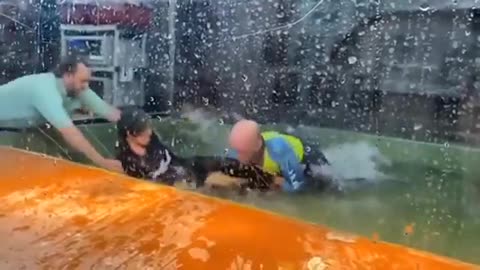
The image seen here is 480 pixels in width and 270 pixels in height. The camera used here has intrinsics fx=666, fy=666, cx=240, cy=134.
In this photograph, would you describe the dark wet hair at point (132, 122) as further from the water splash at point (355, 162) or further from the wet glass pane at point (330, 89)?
the water splash at point (355, 162)

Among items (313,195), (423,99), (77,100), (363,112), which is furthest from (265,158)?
(77,100)

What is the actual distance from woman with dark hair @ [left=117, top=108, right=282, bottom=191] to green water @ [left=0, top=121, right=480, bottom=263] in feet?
0.32

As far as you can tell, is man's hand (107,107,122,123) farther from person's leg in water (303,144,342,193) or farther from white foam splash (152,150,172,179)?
person's leg in water (303,144,342,193)

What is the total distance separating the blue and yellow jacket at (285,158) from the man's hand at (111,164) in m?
0.40

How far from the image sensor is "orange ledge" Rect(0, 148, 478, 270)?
111 cm

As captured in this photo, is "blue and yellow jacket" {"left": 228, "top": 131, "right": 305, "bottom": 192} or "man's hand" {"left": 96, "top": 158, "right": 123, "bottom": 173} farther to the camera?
"man's hand" {"left": 96, "top": 158, "right": 123, "bottom": 173}

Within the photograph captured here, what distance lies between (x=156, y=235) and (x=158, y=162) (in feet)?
1.13

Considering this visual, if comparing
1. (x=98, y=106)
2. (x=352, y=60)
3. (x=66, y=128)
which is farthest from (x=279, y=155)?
(x=66, y=128)

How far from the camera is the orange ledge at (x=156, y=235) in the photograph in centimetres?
111

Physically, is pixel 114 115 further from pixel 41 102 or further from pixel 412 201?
pixel 412 201

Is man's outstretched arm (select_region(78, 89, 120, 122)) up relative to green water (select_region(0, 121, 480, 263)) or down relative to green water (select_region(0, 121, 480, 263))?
up

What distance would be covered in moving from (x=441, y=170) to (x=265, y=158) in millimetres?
368

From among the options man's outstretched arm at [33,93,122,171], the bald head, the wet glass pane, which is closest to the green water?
the wet glass pane

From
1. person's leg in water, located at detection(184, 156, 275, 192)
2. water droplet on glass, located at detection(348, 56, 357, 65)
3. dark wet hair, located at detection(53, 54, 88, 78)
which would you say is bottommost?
person's leg in water, located at detection(184, 156, 275, 192)
